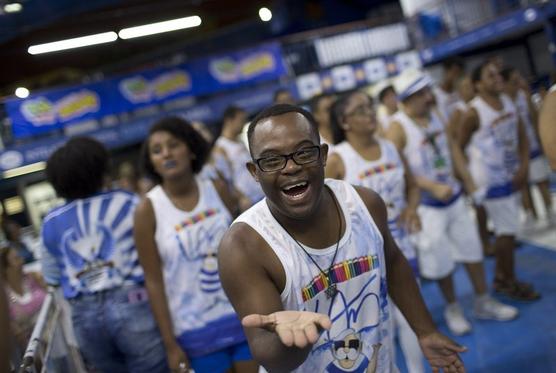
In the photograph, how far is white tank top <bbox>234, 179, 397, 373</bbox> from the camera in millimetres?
1541

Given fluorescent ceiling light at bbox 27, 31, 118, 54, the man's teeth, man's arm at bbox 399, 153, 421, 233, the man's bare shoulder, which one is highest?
fluorescent ceiling light at bbox 27, 31, 118, 54

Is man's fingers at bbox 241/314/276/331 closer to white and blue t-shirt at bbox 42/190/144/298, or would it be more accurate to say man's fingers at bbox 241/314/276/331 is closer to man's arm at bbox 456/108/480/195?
white and blue t-shirt at bbox 42/190/144/298

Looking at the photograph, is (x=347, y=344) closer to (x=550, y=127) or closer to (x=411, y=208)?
(x=550, y=127)

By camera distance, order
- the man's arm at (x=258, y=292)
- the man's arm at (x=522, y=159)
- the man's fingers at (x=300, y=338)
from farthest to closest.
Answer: the man's arm at (x=522, y=159)
the man's arm at (x=258, y=292)
the man's fingers at (x=300, y=338)

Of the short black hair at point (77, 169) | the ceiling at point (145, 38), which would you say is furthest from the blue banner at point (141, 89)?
the short black hair at point (77, 169)

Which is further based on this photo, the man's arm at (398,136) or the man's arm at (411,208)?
the man's arm at (398,136)

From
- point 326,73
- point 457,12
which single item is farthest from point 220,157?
point 457,12

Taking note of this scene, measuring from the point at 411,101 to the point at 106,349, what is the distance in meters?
2.59

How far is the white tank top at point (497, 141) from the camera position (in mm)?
4359

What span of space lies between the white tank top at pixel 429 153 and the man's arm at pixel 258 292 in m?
2.41

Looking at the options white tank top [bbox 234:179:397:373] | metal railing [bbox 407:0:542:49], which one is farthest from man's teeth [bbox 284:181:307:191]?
metal railing [bbox 407:0:542:49]

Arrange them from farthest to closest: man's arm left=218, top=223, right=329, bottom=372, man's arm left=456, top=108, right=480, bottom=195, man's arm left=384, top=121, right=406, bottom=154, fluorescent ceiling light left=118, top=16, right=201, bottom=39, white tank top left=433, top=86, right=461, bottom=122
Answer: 1. fluorescent ceiling light left=118, top=16, right=201, bottom=39
2. white tank top left=433, top=86, right=461, bottom=122
3. man's arm left=456, top=108, right=480, bottom=195
4. man's arm left=384, top=121, right=406, bottom=154
5. man's arm left=218, top=223, right=329, bottom=372

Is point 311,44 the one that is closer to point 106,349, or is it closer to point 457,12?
point 457,12

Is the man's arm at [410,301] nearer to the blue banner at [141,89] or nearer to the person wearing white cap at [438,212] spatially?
the person wearing white cap at [438,212]
